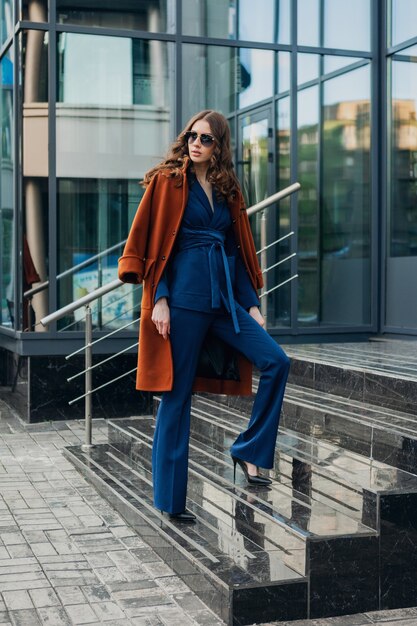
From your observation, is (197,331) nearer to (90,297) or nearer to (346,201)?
(90,297)

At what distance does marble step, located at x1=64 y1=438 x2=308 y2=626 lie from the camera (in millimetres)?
3871

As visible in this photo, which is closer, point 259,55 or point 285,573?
point 285,573

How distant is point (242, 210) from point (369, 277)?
5.29 meters

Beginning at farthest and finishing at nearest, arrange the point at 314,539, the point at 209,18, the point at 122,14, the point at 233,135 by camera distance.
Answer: the point at 233,135, the point at 209,18, the point at 122,14, the point at 314,539

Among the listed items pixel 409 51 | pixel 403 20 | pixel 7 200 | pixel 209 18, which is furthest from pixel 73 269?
pixel 403 20

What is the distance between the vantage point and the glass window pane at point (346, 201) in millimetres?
9945

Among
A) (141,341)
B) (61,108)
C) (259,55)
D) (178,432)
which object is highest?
(259,55)

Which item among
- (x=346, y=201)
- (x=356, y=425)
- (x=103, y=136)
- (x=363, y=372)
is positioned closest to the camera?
(x=356, y=425)

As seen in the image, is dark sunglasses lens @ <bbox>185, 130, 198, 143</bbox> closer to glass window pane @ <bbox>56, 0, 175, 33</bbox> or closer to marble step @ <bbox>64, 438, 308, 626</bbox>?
marble step @ <bbox>64, 438, 308, 626</bbox>

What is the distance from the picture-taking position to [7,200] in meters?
9.95

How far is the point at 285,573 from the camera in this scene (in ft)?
13.1

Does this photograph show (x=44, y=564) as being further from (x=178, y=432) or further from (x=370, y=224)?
(x=370, y=224)

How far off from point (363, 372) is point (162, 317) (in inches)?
93.7

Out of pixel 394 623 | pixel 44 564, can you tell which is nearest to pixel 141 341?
pixel 44 564
